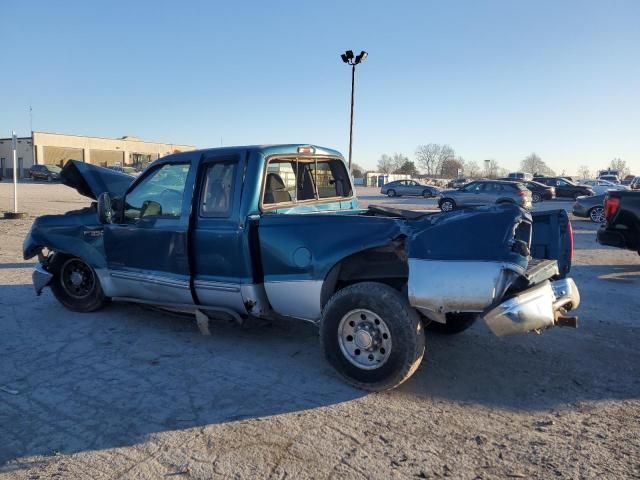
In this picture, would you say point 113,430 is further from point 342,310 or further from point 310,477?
point 342,310

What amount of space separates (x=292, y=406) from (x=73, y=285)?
3727 millimetres

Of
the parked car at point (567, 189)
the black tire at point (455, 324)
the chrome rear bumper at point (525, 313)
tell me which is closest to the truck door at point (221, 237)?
the black tire at point (455, 324)

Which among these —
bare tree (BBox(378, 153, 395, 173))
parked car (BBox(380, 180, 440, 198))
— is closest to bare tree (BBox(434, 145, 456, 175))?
bare tree (BBox(378, 153, 395, 173))

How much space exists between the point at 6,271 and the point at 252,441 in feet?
23.1

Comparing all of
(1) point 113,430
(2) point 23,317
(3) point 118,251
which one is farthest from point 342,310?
(2) point 23,317

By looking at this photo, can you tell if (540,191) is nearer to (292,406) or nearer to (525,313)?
(525,313)

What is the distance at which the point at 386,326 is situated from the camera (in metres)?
3.76

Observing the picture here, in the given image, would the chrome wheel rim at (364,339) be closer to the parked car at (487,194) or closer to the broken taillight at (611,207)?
the broken taillight at (611,207)

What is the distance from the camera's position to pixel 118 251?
5371 millimetres

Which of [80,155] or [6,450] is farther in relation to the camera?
[80,155]

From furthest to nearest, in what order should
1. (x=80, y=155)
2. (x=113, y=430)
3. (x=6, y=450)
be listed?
(x=80, y=155) → (x=113, y=430) → (x=6, y=450)

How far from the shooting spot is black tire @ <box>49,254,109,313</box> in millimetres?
5887

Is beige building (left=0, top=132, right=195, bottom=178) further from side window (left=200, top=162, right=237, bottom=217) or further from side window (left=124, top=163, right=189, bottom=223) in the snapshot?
side window (left=200, top=162, right=237, bottom=217)

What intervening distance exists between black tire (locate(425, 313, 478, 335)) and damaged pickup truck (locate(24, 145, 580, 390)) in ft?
0.05
